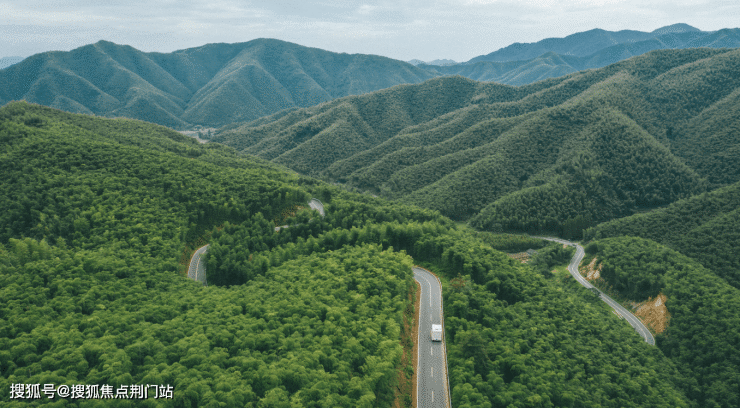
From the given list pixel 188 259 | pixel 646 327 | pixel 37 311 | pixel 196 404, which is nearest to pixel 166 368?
pixel 196 404

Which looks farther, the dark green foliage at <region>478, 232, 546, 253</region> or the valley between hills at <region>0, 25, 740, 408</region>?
the dark green foliage at <region>478, 232, 546, 253</region>

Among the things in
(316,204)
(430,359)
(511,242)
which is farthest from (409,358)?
(511,242)

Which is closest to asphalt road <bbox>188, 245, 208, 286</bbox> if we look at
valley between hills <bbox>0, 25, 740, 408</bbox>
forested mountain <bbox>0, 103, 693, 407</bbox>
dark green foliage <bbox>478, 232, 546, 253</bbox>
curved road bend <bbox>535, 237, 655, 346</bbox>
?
valley between hills <bbox>0, 25, 740, 408</bbox>

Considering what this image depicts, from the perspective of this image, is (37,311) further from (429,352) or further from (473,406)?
(473,406)

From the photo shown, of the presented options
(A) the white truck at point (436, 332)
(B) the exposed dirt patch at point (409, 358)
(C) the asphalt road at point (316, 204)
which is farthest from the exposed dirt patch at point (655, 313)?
(C) the asphalt road at point (316, 204)

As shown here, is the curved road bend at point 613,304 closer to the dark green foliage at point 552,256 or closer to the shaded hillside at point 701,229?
the dark green foliage at point 552,256

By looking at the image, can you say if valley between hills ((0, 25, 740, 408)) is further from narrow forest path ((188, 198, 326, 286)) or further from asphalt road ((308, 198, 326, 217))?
asphalt road ((308, 198, 326, 217))

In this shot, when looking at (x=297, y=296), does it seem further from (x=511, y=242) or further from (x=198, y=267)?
(x=511, y=242)
